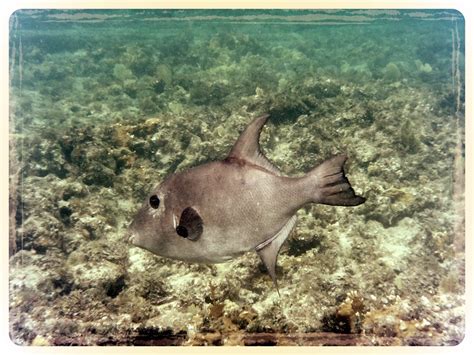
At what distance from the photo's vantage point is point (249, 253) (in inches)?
139

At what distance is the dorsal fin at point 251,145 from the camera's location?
2.10 m

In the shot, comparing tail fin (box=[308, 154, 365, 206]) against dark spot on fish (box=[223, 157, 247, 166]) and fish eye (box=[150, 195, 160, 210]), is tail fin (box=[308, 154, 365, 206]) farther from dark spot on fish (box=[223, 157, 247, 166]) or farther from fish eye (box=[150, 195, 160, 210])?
fish eye (box=[150, 195, 160, 210])

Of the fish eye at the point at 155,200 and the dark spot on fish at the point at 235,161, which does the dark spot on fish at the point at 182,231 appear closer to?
the fish eye at the point at 155,200

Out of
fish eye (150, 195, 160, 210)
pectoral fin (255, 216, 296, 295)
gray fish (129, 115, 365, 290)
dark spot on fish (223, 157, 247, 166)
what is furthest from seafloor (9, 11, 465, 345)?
dark spot on fish (223, 157, 247, 166)

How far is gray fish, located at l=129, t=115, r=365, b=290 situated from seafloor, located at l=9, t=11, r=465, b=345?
1.25 m

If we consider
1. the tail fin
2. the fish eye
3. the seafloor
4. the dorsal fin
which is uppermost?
the dorsal fin

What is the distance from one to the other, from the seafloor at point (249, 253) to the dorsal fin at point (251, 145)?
1.57 m

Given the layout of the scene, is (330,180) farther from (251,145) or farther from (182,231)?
(182,231)

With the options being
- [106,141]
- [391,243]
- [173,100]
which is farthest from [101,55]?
[391,243]

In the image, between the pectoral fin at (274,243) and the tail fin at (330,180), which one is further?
the pectoral fin at (274,243)

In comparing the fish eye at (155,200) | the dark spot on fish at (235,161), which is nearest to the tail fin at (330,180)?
the dark spot on fish at (235,161)

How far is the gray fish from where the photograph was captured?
206cm

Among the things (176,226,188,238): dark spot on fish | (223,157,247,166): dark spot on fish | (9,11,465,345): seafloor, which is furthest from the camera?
(9,11,465,345): seafloor

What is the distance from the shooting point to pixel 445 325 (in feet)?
10.2
